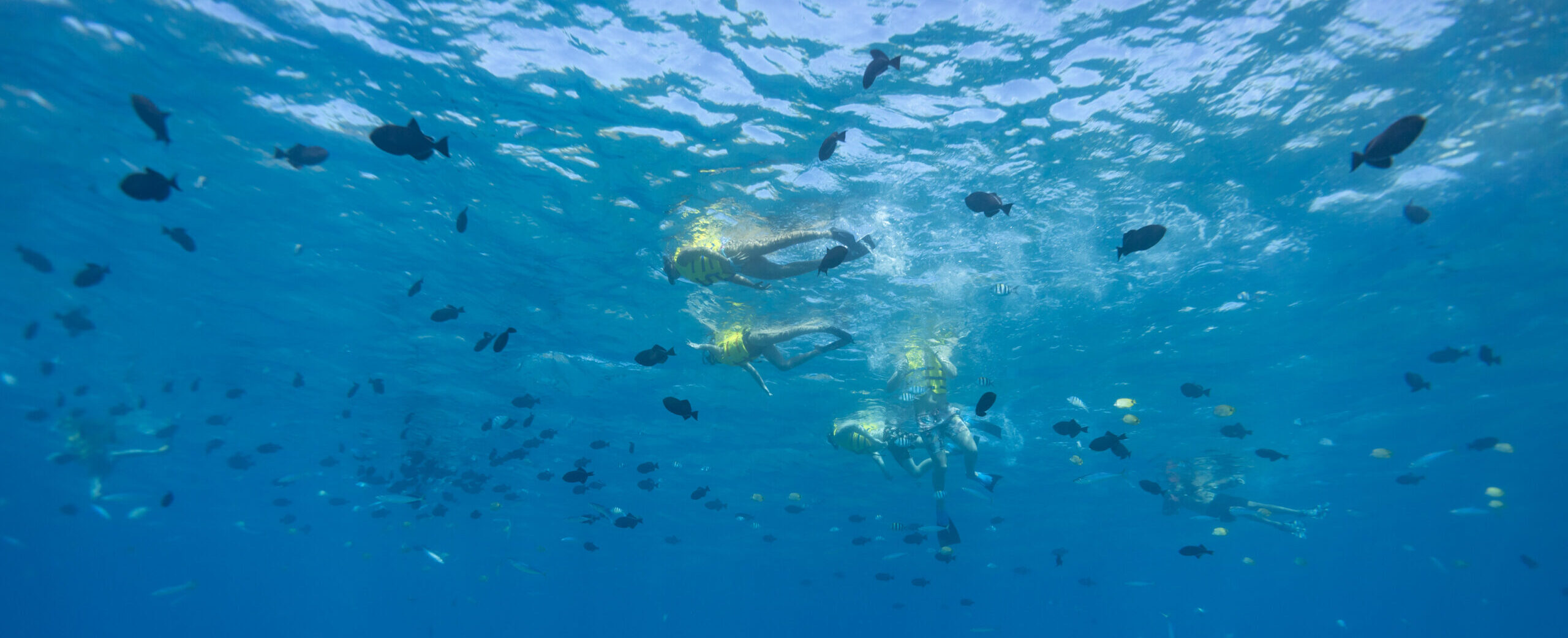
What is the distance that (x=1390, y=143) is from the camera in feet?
15.7

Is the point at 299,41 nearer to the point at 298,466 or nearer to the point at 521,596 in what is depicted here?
the point at 298,466

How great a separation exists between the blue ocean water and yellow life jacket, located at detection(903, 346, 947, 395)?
648 mm

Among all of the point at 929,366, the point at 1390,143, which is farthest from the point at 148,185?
the point at 929,366

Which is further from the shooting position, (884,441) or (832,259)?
(884,441)

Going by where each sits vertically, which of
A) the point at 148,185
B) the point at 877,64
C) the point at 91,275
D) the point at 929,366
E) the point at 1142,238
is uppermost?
the point at 929,366

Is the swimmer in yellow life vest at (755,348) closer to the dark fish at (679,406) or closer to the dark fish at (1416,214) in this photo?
the dark fish at (679,406)

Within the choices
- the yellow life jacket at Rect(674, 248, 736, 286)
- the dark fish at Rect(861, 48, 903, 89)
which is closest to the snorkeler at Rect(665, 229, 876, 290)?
the yellow life jacket at Rect(674, 248, 736, 286)

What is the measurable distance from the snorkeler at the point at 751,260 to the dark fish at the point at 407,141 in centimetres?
609

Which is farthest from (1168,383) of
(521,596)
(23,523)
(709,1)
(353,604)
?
(353,604)

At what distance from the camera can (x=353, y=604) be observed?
114 m

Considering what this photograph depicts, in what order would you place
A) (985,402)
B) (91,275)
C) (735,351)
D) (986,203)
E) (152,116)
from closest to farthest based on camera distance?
(152,116)
(986,203)
(985,402)
(91,275)
(735,351)

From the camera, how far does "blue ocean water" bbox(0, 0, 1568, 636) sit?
8914mm

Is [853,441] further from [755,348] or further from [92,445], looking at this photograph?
[92,445]

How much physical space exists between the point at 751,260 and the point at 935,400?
951cm
